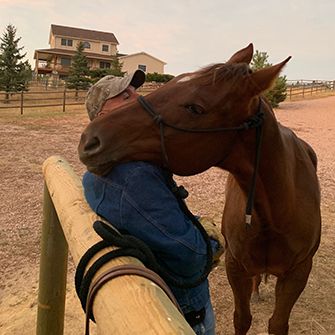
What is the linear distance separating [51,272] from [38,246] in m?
2.34

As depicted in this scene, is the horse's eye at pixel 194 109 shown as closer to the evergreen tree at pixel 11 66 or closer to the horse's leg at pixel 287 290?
the horse's leg at pixel 287 290

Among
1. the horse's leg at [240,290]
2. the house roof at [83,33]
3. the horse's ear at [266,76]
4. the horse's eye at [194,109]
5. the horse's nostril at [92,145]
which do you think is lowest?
the horse's leg at [240,290]

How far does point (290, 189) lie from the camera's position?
7.75 feet

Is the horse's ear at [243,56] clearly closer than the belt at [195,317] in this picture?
No

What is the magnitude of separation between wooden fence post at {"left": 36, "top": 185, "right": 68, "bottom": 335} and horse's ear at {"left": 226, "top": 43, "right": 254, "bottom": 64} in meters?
1.34

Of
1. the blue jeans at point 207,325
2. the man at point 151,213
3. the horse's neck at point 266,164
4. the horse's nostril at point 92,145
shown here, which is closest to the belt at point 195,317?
the blue jeans at point 207,325

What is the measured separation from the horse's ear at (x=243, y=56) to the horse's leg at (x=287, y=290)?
1.41 meters

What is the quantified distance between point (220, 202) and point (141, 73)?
15.6 ft

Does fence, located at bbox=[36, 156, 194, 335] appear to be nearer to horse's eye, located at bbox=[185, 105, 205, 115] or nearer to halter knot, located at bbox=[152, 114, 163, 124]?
halter knot, located at bbox=[152, 114, 163, 124]

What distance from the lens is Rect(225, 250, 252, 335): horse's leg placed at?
2908mm

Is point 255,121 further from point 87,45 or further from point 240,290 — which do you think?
point 87,45

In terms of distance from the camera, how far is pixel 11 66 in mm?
27922

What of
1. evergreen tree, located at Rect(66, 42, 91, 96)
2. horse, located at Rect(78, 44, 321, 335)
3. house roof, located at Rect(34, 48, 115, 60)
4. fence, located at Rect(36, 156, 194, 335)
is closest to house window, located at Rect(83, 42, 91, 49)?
house roof, located at Rect(34, 48, 115, 60)

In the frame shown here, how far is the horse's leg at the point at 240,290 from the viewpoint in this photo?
9.54 ft
